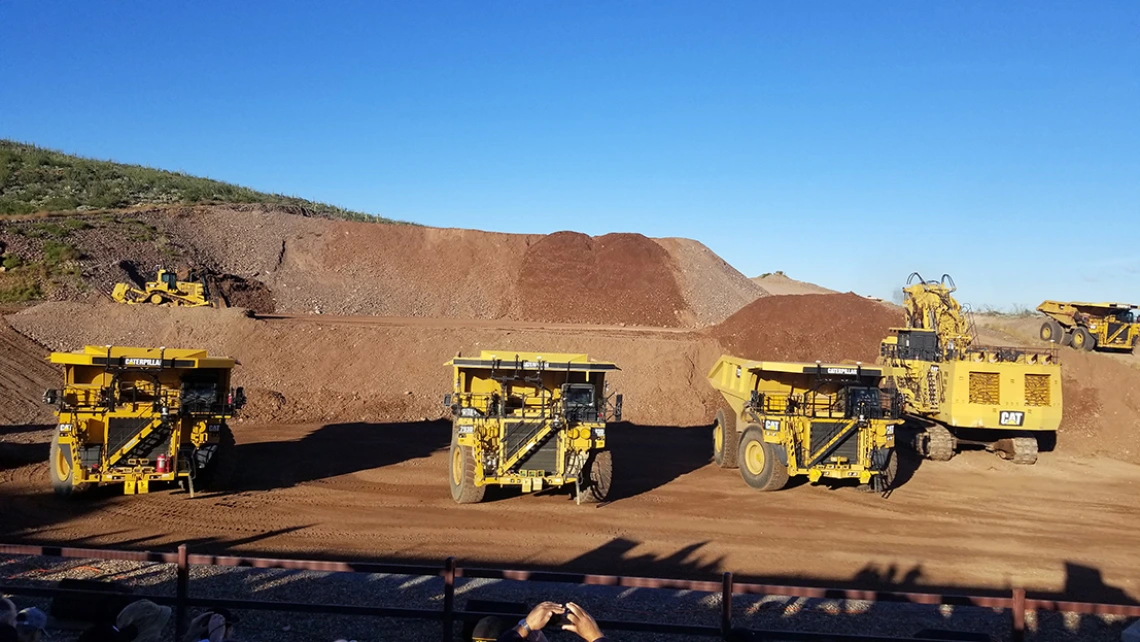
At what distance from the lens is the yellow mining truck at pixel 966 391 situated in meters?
19.6

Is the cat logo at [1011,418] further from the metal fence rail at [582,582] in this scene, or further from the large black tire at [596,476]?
the metal fence rail at [582,582]

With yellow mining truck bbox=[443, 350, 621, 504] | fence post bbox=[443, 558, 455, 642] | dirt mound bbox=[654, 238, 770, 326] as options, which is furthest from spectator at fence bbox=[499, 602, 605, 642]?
dirt mound bbox=[654, 238, 770, 326]

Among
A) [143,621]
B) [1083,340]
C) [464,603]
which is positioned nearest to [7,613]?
[143,621]

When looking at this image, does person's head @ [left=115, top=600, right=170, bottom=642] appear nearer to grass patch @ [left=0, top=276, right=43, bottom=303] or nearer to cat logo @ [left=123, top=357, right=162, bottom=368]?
cat logo @ [left=123, top=357, right=162, bottom=368]

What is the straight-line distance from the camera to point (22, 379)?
2505 centimetres

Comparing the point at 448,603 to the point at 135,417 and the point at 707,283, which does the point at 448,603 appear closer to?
the point at 135,417

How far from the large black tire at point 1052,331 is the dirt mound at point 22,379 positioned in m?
38.2

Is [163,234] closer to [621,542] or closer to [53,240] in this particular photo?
[53,240]

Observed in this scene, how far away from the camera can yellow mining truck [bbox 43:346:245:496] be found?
1386cm

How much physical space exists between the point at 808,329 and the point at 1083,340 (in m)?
11.6

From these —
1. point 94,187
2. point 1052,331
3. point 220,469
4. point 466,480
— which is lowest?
point 220,469

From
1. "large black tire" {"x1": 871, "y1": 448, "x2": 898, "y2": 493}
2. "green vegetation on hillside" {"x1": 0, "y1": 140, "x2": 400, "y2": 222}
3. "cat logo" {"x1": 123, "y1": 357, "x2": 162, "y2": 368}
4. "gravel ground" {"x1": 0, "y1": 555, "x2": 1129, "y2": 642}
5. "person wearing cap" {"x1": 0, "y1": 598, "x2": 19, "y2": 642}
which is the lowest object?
"gravel ground" {"x1": 0, "y1": 555, "x2": 1129, "y2": 642}

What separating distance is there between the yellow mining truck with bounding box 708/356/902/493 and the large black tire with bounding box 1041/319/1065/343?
23.8m

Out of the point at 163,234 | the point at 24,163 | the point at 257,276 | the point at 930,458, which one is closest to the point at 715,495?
the point at 930,458
